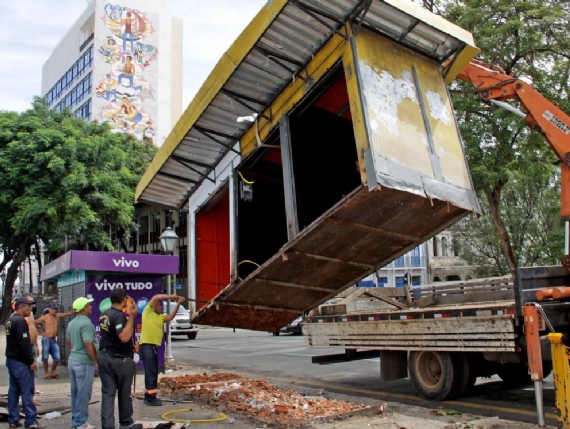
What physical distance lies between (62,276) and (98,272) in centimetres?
249

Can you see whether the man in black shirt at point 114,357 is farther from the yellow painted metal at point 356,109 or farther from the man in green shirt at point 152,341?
the yellow painted metal at point 356,109

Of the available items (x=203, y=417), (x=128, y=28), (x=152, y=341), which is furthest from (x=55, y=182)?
(x=128, y=28)

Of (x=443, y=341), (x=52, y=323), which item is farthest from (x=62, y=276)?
(x=443, y=341)

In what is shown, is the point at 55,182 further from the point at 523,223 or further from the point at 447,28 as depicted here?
the point at 523,223

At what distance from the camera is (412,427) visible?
6.29 meters

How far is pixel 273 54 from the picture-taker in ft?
22.5

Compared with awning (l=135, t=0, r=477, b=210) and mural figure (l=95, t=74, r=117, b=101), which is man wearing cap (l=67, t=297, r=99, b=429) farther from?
mural figure (l=95, t=74, r=117, b=101)

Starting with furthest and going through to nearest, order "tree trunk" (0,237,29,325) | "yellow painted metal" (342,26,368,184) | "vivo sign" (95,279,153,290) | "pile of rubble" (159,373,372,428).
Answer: "tree trunk" (0,237,29,325)
"vivo sign" (95,279,153,290)
"pile of rubble" (159,373,372,428)
"yellow painted metal" (342,26,368,184)

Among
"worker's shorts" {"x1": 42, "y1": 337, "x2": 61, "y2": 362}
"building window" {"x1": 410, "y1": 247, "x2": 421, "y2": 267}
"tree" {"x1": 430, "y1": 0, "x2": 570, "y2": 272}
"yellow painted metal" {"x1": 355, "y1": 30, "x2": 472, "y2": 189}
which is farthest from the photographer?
"building window" {"x1": 410, "y1": 247, "x2": 421, "y2": 267}

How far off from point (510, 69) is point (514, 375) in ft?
40.9

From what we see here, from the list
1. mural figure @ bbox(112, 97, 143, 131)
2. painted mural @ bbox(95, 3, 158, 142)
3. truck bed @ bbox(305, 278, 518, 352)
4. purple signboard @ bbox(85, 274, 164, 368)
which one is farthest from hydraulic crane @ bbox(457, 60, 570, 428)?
mural figure @ bbox(112, 97, 143, 131)

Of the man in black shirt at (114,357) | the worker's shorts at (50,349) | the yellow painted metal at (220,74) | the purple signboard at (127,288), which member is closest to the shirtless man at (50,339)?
the worker's shorts at (50,349)

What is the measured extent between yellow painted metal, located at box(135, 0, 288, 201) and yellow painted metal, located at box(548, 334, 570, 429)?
4.55 m

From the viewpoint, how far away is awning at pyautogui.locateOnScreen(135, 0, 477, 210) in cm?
616
